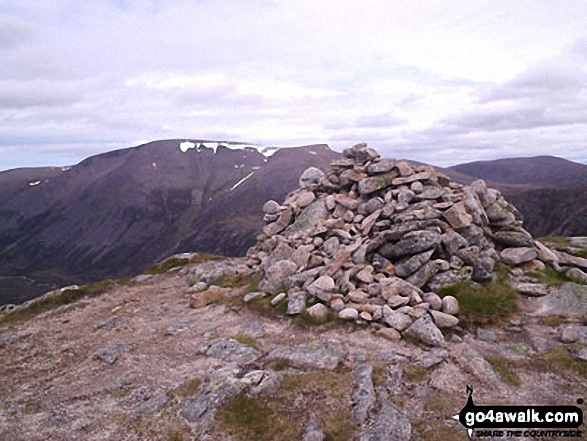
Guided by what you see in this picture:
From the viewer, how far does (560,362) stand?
13648 millimetres

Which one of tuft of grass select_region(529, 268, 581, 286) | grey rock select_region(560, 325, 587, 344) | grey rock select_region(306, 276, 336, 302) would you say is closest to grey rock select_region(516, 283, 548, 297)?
tuft of grass select_region(529, 268, 581, 286)

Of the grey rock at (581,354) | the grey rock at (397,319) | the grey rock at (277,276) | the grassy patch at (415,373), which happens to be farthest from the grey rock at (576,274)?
the grey rock at (277,276)

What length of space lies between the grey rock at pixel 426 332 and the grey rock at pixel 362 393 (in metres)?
2.70

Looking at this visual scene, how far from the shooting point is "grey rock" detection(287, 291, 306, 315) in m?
18.0

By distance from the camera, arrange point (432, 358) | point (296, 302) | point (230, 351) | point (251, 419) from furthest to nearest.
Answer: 1. point (296, 302)
2. point (230, 351)
3. point (432, 358)
4. point (251, 419)

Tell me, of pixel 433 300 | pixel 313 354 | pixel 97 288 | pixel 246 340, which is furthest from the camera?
pixel 97 288

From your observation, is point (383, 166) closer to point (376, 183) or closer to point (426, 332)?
point (376, 183)

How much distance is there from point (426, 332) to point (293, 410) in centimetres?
597

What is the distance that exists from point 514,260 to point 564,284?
8.45ft

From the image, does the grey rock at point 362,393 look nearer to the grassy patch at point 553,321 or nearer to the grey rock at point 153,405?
the grey rock at point 153,405

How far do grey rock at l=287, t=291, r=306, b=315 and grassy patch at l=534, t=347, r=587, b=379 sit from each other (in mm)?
8724

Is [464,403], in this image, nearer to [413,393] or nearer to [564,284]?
[413,393]

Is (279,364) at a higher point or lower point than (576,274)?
lower

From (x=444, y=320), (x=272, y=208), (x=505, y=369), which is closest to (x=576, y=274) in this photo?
(x=444, y=320)
